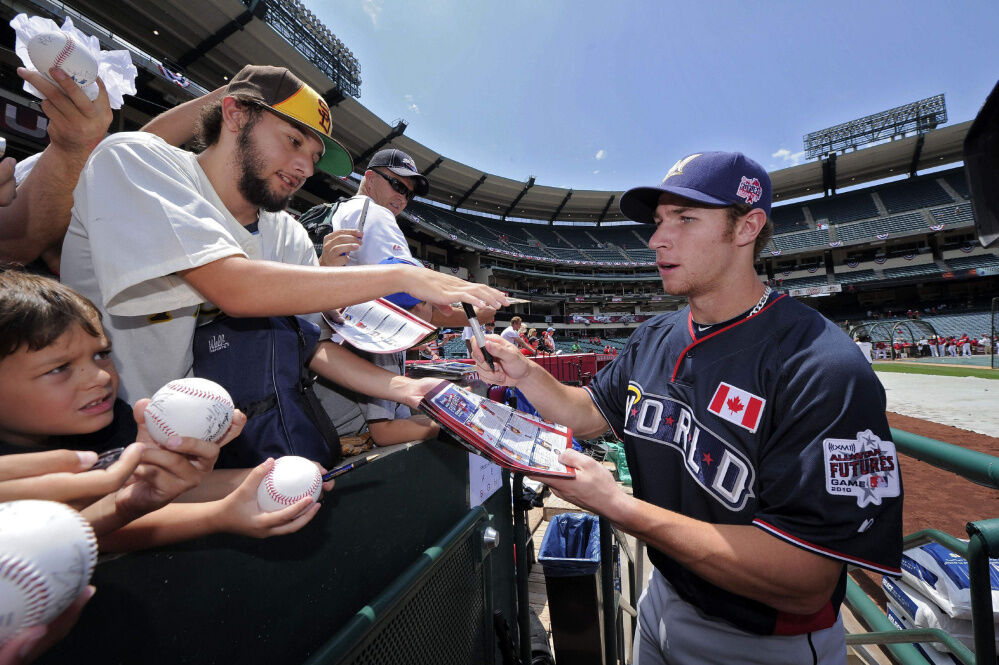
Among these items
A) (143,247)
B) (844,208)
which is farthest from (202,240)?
(844,208)

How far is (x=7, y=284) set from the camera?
873 mm

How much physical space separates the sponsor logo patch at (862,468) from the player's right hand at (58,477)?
5.18 ft

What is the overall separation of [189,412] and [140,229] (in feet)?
1.92

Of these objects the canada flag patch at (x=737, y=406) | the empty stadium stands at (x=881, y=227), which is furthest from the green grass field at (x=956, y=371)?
the empty stadium stands at (x=881, y=227)

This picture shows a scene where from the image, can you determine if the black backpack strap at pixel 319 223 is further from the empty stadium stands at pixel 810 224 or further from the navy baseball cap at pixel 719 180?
the empty stadium stands at pixel 810 224

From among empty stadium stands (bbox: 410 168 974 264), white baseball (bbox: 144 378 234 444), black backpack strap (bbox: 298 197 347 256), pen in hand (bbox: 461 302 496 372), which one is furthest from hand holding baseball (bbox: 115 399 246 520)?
empty stadium stands (bbox: 410 168 974 264)

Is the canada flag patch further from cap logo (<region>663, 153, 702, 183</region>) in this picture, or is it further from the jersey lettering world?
cap logo (<region>663, 153, 702, 183</region>)

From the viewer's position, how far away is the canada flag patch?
1.26 meters

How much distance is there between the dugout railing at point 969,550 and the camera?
3.52 feet

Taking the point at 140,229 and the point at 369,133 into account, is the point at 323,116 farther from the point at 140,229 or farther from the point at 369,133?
the point at 369,133

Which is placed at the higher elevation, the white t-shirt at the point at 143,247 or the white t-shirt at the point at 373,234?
the white t-shirt at the point at 373,234

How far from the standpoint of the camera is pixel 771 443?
1197mm

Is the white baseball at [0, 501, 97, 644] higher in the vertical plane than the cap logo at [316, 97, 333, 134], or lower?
lower

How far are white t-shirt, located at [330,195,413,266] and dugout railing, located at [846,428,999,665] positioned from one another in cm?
222
